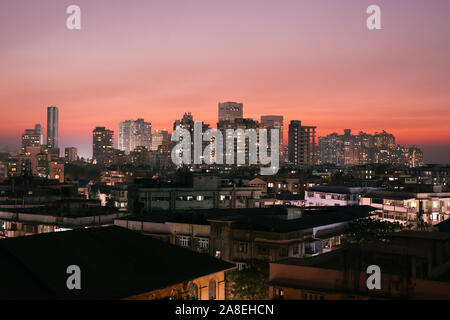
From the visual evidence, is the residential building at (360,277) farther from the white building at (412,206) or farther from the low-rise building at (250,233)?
the white building at (412,206)

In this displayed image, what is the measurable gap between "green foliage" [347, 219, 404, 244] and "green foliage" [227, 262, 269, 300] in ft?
42.2

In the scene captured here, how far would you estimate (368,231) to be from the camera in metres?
37.9

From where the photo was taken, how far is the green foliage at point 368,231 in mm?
37000

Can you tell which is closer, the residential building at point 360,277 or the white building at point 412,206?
the residential building at point 360,277

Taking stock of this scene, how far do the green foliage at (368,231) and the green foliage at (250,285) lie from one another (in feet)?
42.2

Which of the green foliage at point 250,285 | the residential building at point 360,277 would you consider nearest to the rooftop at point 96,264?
the green foliage at point 250,285

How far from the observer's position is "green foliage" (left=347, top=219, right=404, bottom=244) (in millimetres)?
37000

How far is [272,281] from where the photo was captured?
70.7ft

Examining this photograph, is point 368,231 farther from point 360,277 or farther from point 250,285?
point 360,277

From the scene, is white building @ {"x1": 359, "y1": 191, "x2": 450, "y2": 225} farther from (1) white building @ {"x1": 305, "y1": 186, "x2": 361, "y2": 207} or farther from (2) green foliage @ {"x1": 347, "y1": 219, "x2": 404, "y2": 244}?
(2) green foliage @ {"x1": 347, "y1": 219, "x2": 404, "y2": 244}

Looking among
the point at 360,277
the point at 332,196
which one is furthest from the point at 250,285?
the point at 332,196
